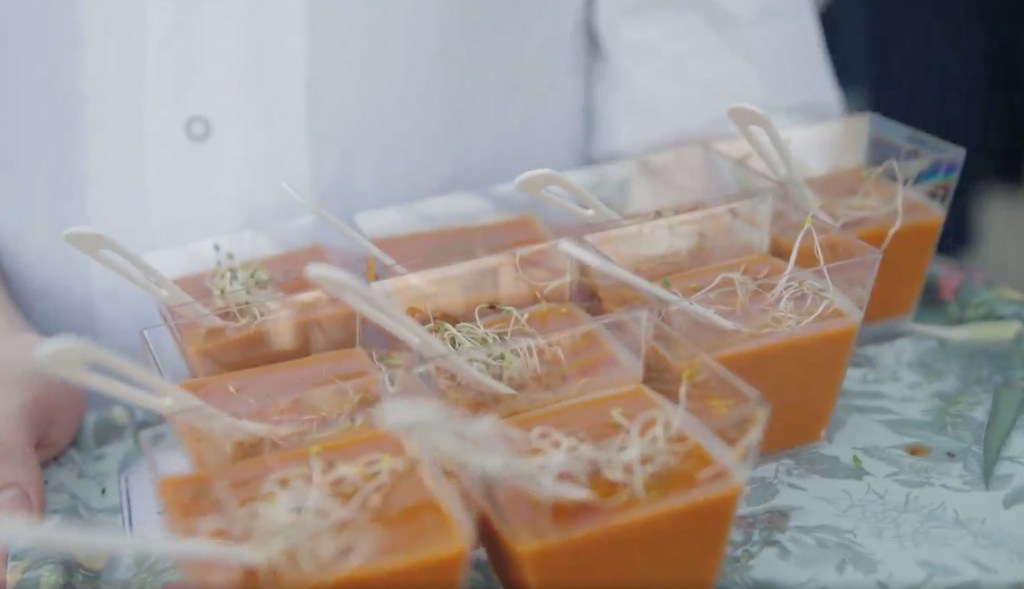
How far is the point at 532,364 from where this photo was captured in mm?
610

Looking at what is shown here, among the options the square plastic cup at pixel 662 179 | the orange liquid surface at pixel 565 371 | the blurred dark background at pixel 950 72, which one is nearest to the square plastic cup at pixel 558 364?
the orange liquid surface at pixel 565 371

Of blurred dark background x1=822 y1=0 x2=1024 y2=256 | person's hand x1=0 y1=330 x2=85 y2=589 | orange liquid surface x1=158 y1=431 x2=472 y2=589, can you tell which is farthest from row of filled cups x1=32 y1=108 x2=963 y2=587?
blurred dark background x1=822 y1=0 x2=1024 y2=256

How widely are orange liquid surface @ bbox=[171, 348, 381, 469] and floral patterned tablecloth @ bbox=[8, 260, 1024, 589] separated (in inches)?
3.8

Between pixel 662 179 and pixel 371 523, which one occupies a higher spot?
pixel 662 179

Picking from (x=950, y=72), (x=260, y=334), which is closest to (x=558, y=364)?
(x=260, y=334)

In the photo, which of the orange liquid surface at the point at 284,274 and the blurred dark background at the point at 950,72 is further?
the blurred dark background at the point at 950,72

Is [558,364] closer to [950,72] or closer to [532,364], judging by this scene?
[532,364]

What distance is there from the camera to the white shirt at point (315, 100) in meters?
0.80

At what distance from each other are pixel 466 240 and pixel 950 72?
661 millimetres

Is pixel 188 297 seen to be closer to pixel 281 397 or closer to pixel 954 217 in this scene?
pixel 281 397

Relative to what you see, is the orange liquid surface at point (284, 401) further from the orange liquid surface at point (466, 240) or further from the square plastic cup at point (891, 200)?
the square plastic cup at point (891, 200)

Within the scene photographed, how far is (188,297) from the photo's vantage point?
71 cm

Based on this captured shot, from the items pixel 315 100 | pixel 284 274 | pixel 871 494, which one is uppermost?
pixel 315 100

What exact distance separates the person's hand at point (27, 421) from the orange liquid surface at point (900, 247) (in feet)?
1.88
